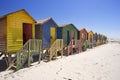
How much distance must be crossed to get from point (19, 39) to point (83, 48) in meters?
17.0

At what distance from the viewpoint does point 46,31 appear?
16.0m

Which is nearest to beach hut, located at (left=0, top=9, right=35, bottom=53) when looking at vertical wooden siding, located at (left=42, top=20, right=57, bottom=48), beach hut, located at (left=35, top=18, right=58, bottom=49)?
beach hut, located at (left=35, top=18, right=58, bottom=49)

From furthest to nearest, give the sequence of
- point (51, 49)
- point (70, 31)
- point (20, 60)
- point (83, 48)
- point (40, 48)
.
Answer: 1. point (83, 48)
2. point (70, 31)
3. point (51, 49)
4. point (40, 48)
5. point (20, 60)

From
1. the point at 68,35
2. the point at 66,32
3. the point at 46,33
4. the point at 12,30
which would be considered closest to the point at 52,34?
the point at 46,33

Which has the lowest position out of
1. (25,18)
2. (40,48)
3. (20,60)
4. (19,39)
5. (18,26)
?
(20,60)

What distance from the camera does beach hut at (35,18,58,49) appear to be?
15.4 m

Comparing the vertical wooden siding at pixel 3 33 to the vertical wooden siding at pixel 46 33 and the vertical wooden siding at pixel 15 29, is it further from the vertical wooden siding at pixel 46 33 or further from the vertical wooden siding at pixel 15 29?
the vertical wooden siding at pixel 46 33

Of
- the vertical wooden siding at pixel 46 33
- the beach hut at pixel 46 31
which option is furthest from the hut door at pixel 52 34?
the vertical wooden siding at pixel 46 33

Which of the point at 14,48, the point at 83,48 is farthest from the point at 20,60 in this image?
the point at 83,48

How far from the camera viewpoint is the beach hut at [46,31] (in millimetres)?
15367

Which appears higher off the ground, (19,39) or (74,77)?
(19,39)

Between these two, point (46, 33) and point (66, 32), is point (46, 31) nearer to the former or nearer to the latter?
point (46, 33)

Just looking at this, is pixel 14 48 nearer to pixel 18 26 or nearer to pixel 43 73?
pixel 18 26

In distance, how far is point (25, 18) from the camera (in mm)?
13117
